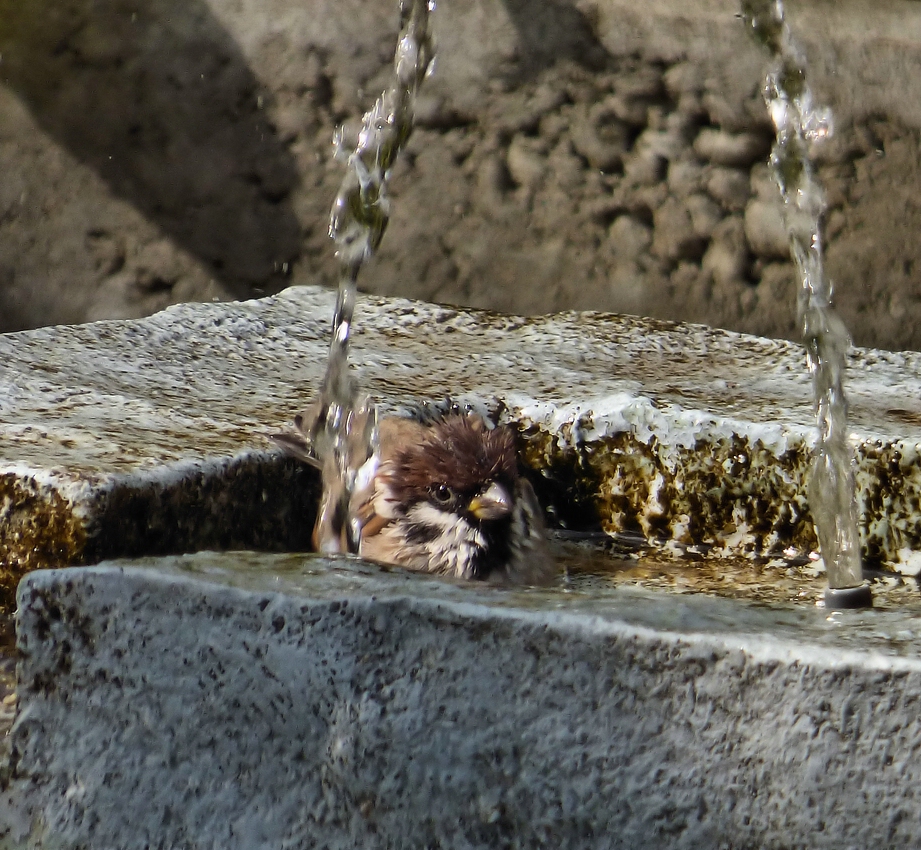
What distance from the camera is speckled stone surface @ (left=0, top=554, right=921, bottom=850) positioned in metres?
1.35

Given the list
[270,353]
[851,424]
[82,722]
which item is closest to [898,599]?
[851,424]

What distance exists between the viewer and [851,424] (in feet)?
8.54

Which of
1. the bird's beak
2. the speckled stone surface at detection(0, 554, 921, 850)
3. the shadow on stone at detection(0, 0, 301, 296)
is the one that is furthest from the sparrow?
the shadow on stone at detection(0, 0, 301, 296)

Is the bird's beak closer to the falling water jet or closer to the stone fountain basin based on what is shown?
the stone fountain basin

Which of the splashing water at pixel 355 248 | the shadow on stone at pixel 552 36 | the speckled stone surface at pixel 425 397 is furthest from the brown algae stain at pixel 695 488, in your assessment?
the shadow on stone at pixel 552 36

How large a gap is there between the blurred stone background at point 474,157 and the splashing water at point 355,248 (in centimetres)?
7

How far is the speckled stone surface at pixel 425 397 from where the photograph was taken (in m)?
2.08

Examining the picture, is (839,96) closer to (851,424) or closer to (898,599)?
(851,424)

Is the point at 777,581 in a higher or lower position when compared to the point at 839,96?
lower

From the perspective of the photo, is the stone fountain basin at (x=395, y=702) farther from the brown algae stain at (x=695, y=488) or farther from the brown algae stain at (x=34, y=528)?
the brown algae stain at (x=695, y=488)

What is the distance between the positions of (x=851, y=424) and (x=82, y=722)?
64.9 inches

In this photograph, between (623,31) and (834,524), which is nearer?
(834,524)

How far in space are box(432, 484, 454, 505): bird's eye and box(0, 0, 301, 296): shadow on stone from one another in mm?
1941

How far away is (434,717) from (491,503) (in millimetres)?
1061
